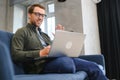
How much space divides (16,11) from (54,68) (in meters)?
3.11

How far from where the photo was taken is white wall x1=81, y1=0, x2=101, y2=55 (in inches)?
114

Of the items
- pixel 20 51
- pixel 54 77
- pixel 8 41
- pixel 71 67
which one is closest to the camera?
pixel 54 77

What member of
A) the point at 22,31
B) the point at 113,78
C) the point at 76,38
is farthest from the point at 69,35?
the point at 113,78

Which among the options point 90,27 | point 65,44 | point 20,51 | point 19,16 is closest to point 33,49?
point 20,51

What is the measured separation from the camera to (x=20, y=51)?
46.6 inches

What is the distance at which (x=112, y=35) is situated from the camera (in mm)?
3117

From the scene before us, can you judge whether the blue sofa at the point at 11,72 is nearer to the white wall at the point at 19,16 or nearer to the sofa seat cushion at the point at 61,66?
the sofa seat cushion at the point at 61,66

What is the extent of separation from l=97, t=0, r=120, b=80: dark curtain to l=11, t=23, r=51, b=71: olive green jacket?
1.97 metres

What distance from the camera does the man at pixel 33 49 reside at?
1170 mm

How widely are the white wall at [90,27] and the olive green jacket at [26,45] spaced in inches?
60.6

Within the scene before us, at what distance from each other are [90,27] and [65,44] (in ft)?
6.40

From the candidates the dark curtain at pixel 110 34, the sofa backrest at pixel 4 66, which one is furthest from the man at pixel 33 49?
the dark curtain at pixel 110 34

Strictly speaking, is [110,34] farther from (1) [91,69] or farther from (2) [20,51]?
(2) [20,51]

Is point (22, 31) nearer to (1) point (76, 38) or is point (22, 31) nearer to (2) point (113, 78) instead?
(1) point (76, 38)
